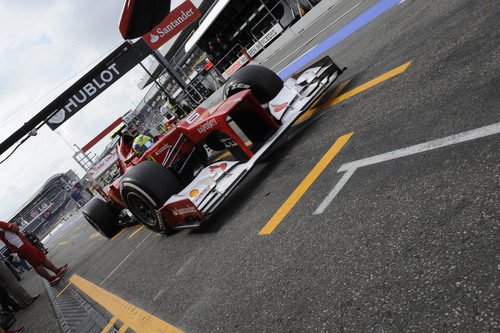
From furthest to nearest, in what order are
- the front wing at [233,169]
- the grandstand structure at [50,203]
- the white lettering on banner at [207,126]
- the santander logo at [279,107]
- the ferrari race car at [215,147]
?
1. the grandstand structure at [50,203]
2. the santander logo at [279,107]
3. the white lettering on banner at [207,126]
4. the ferrari race car at [215,147]
5. the front wing at [233,169]

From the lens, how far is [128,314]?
10.5 ft

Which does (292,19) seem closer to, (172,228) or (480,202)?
(172,228)

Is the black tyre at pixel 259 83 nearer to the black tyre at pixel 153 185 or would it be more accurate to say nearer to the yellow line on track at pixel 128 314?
the black tyre at pixel 153 185

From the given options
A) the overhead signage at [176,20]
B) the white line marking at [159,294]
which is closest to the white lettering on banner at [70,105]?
the overhead signage at [176,20]

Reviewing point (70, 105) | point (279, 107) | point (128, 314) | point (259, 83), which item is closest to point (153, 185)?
point (128, 314)

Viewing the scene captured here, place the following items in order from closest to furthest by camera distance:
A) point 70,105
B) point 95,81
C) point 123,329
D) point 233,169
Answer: point 123,329, point 233,169, point 70,105, point 95,81

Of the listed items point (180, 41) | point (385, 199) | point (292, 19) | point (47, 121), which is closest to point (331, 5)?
point (292, 19)

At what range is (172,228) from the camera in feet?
13.8

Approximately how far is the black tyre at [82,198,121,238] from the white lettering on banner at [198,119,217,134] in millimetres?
4607

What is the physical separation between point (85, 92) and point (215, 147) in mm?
9030

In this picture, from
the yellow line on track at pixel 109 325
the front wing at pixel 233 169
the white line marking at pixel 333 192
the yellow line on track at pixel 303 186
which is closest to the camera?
the white line marking at pixel 333 192

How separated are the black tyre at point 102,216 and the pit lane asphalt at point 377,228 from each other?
343 centimetres

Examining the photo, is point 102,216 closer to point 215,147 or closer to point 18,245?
point 18,245

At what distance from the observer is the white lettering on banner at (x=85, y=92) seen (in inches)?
435
